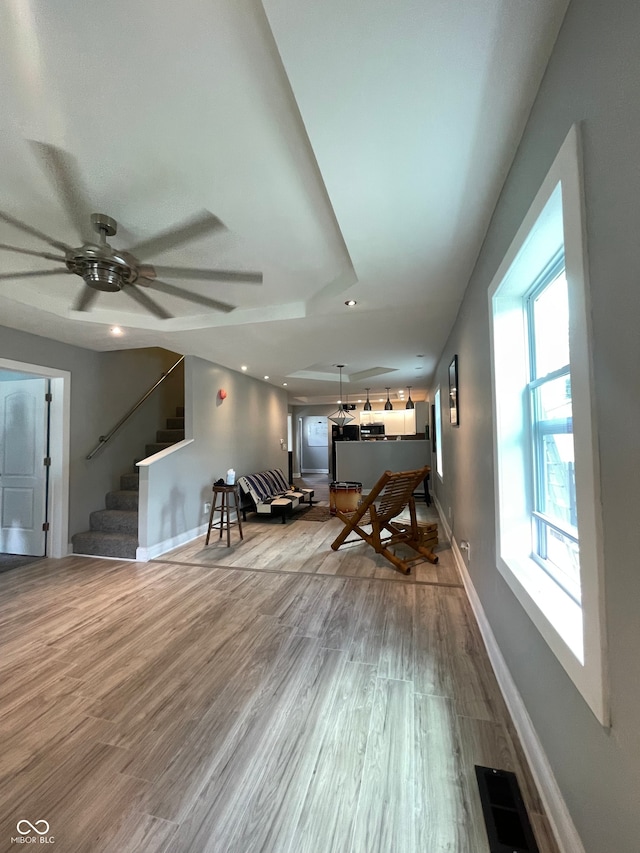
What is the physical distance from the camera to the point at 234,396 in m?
5.52

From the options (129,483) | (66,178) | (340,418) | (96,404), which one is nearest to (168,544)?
(129,483)

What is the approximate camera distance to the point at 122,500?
4.26 meters

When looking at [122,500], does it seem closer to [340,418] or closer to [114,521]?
[114,521]

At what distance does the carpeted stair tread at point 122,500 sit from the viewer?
4219 millimetres

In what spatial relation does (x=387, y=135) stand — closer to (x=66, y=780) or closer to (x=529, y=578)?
(x=529, y=578)

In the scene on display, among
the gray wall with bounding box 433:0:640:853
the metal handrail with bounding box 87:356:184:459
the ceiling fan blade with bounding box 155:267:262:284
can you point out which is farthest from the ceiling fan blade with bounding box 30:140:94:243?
the metal handrail with bounding box 87:356:184:459

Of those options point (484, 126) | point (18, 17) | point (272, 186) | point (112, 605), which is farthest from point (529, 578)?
point (112, 605)

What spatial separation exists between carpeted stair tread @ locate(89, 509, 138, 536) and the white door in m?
0.50

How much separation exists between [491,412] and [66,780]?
7.77 ft

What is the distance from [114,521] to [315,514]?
9.68 feet

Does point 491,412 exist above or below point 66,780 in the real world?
above

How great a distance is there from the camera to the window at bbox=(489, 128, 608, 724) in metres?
0.83

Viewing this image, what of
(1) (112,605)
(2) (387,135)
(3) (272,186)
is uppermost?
(3) (272,186)

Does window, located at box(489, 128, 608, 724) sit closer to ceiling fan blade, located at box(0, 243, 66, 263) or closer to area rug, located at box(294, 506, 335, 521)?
ceiling fan blade, located at box(0, 243, 66, 263)
